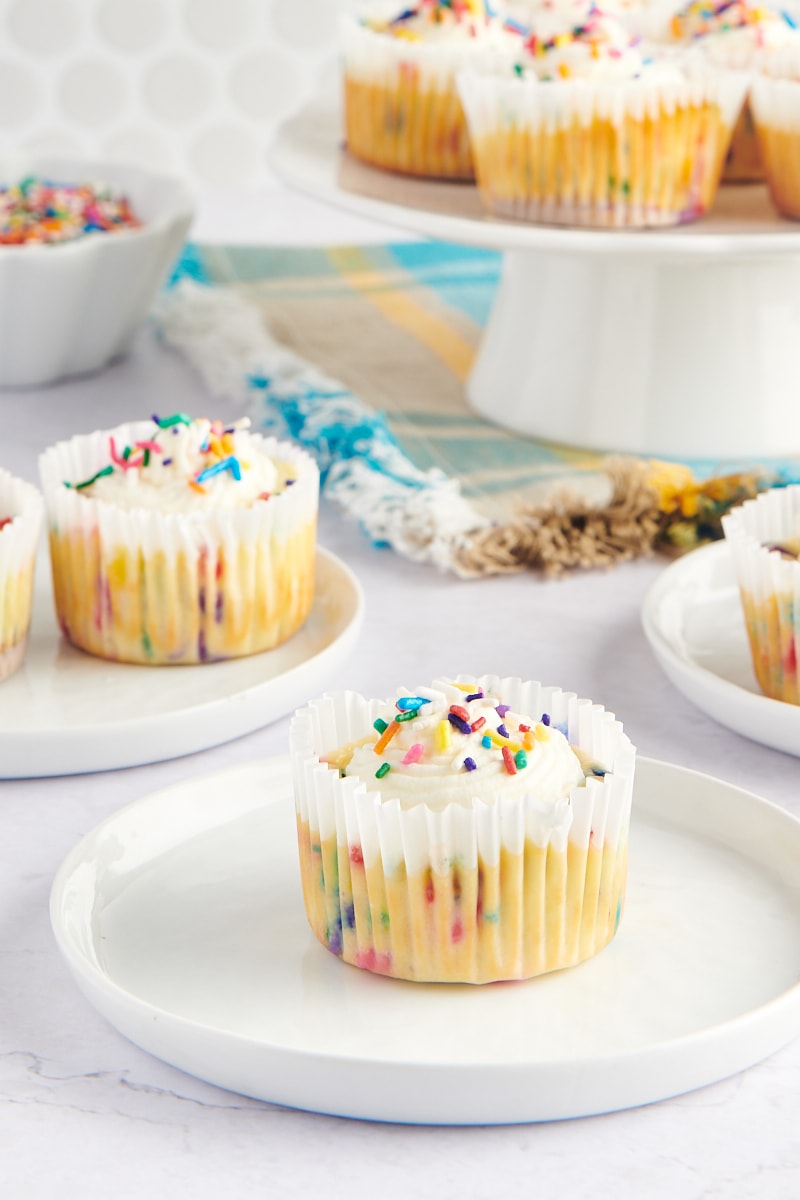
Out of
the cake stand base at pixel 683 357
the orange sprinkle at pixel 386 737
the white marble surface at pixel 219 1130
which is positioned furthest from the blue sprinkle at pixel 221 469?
the cake stand base at pixel 683 357

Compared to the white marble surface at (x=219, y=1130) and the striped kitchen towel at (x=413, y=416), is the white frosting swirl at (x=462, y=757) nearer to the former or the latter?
the white marble surface at (x=219, y=1130)

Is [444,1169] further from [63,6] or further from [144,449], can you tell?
[63,6]

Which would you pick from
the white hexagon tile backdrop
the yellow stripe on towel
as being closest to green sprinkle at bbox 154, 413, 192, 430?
the yellow stripe on towel

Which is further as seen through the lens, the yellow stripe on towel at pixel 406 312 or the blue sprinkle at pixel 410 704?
the yellow stripe on towel at pixel 406 312

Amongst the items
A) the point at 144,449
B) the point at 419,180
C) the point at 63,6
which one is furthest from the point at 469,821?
the point at 63,6

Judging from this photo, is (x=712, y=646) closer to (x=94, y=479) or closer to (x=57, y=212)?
(x=94, y=479)

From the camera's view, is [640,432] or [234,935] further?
[640,432]

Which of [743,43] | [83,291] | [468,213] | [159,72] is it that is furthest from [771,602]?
[159,72]

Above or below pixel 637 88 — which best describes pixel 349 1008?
below
